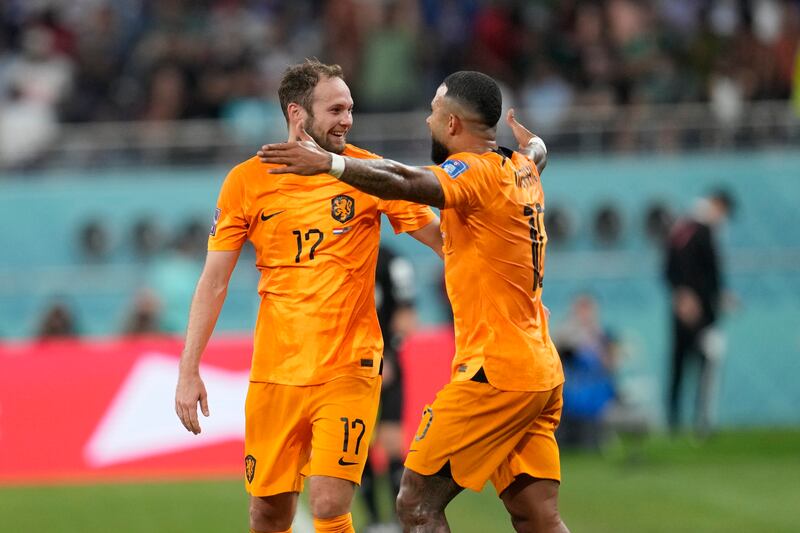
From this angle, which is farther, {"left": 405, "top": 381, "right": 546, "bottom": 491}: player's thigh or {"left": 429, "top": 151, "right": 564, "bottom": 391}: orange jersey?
{"left": 405, "top": 381, "right": 546, "bottom": 491}: player's thigh

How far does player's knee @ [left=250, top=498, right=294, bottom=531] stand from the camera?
22.4ft

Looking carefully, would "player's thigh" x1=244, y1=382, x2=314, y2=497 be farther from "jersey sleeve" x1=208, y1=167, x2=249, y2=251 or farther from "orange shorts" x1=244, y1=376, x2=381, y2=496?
"jersey sleeve" x1=208, y1=167, x2=249, y2=251

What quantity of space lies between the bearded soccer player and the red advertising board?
6.70 metres

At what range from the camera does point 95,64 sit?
704 inches

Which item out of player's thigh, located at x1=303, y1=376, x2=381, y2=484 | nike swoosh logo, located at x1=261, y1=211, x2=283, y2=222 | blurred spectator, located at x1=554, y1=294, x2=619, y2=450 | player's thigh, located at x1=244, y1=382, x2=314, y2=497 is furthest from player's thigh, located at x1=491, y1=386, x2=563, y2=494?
blurred spectator, located at x1=554, y1=294, x2=619, y2=450

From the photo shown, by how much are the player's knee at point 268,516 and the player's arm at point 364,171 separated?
175 cm

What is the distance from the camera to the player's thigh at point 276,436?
6734 millimetres

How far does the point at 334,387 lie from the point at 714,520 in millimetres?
4799

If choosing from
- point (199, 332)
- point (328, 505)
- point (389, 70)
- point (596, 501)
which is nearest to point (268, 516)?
point (328, 505)

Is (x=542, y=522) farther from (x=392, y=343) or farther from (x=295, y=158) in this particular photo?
(x=392, y=343)

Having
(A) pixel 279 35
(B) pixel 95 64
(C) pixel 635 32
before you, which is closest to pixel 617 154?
(C) pixel 635 32

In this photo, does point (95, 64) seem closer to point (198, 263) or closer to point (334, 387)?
point (198, 263)

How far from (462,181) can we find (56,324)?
9860 mm

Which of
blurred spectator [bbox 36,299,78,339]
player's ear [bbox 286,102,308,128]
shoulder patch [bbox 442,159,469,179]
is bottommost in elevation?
blurred spectator [bbox 36,299,78,339]
